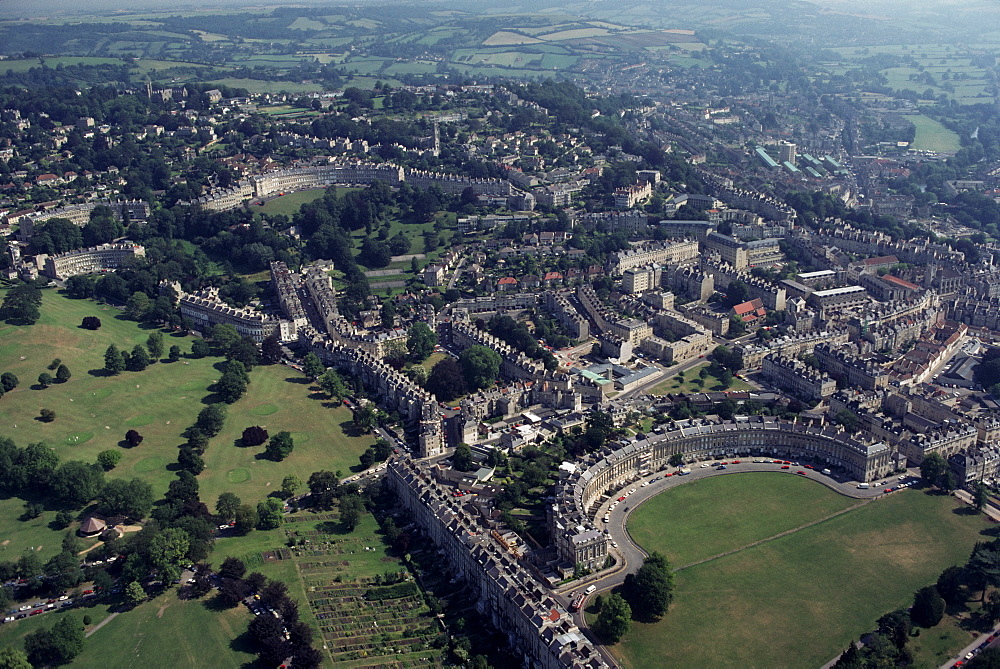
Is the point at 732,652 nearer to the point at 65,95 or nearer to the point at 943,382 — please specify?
the point at 943,382

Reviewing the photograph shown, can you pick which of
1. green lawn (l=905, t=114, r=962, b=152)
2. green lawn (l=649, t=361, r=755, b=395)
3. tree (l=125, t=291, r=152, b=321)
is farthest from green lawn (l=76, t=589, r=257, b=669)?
green lawn (l=905, t=114, r=962, b=152)

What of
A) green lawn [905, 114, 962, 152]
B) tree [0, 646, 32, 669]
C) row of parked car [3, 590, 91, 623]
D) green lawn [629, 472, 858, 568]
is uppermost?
green lawn [905, 114, 962, 152]

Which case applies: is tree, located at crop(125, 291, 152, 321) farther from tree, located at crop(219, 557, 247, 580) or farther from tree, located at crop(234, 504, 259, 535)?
tree, located at crop(219, 557, 247, 580)

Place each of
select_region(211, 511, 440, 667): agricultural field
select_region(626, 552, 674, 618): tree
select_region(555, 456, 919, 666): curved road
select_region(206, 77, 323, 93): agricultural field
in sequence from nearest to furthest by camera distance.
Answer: select_region(211, 511, 440, 667): agricultural field < select_region(626, 552, 674, 618): tree < select_region(555, 456, 919, 666): curved road < select_region(206, 77, 323, 93): agricultural field

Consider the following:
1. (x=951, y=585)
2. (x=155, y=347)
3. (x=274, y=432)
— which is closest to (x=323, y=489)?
(x=274, y=432)

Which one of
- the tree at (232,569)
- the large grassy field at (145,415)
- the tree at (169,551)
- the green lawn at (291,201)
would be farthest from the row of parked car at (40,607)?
the green lawn at (291,201)

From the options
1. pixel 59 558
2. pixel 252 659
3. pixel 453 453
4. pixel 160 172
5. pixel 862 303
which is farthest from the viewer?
pixel 160 172

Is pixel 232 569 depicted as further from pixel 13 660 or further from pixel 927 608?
pixel 927 608

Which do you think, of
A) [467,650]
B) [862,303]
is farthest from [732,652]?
[862,303]
